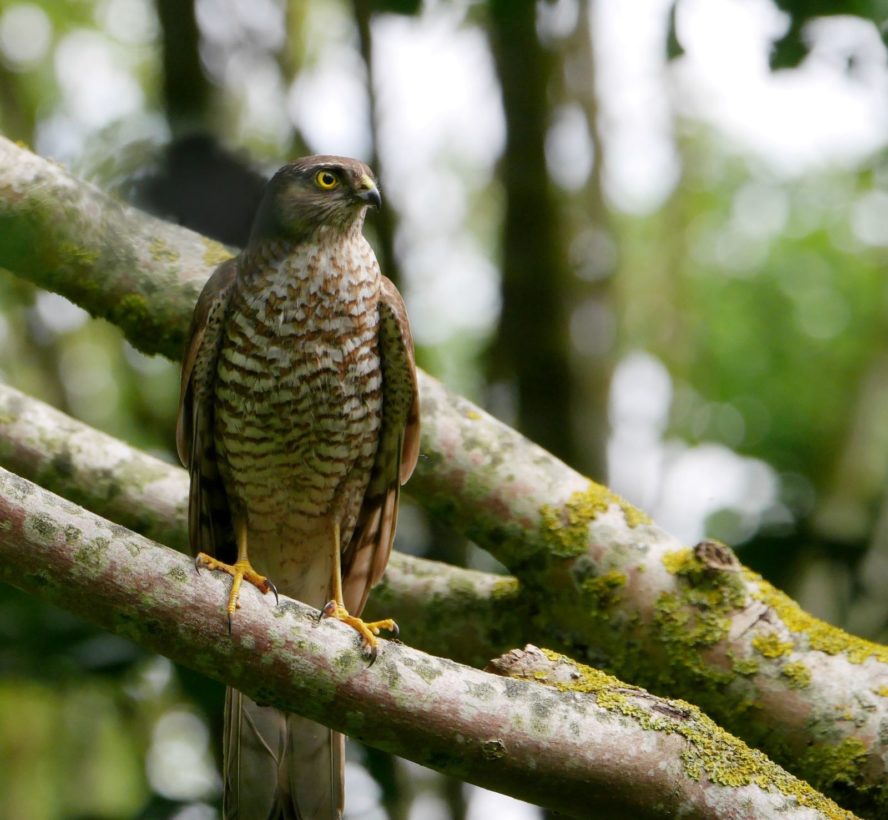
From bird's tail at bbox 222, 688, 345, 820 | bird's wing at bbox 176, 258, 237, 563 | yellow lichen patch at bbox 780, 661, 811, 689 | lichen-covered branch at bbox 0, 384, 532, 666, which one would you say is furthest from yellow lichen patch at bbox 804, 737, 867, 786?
bird's wing at bbox 176, 258, 237, 563

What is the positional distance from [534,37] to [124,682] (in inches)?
151

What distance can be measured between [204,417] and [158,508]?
0.54 meters

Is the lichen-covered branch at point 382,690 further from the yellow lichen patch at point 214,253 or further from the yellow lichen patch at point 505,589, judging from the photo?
the yellow lichen patch at point 214,253

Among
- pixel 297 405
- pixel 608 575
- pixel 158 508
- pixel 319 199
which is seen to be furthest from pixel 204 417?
pixel 608 575

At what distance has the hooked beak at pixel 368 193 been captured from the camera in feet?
13.9

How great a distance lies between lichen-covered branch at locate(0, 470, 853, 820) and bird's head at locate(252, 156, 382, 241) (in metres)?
1.65

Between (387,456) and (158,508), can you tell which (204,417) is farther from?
(387,456)

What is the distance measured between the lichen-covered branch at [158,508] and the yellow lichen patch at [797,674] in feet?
3.31

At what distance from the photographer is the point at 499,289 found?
6.02 m

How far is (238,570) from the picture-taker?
3406mm

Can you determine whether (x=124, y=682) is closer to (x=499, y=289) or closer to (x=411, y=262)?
(x=499, y=289)

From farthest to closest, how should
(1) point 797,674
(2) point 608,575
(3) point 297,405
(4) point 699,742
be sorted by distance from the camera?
(2) point 608,575
(3) point 297,405
(1) point 797,674
(4) point 699,742

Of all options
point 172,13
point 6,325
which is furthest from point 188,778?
point 172,13

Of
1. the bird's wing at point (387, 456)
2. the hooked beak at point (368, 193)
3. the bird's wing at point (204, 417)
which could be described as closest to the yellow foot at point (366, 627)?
the bird's wing at point (387, 456)
